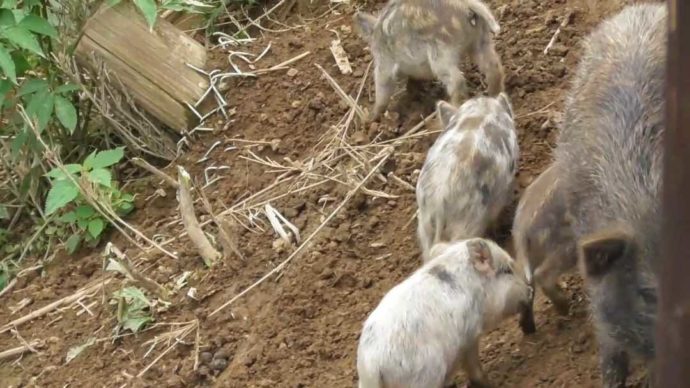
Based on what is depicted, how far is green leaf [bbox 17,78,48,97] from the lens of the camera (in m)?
6.61

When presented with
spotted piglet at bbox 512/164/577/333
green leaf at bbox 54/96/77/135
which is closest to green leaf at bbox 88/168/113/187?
green leaf at bbox 54/96/77/135

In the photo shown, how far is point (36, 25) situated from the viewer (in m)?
6.21

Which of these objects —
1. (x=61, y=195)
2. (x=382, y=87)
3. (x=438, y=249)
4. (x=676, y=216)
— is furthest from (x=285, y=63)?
(x=676, y=216)

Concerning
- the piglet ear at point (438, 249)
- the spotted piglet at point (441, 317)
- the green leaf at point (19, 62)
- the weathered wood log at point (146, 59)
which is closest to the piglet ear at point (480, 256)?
the spotted piglet at point (441, 317)

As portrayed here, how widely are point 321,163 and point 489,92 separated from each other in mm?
944

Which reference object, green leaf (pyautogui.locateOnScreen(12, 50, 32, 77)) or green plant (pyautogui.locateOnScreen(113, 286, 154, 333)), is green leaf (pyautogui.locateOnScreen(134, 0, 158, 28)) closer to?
green leaf (pyautogui.locateOnScreen(12, 50, 32, 77))

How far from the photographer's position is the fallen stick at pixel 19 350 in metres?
6.15

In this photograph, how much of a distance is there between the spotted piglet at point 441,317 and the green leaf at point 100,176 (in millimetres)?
2227

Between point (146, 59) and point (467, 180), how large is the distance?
2.68m

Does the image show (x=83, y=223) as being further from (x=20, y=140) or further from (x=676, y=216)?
(x=676, y=216)

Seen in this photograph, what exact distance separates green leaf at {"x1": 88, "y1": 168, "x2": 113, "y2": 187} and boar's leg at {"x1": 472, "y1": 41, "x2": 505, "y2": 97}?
1.99 metres

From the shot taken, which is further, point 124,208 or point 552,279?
point 124,208

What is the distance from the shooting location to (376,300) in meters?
5.23

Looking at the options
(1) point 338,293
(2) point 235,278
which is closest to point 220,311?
(2) point 235,278
